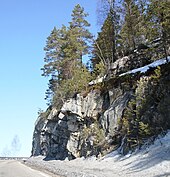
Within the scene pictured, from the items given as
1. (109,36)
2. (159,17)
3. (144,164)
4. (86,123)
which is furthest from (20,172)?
(109,36)

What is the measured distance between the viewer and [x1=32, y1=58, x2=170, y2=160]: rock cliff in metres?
21.0

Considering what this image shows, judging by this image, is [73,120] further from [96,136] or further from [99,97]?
[96,136]

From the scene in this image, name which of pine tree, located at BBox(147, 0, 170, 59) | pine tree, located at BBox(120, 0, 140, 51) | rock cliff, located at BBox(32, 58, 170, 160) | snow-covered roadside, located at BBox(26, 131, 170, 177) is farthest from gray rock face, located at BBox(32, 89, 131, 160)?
pine tree, located at BBox(120, 0, 140, 51)

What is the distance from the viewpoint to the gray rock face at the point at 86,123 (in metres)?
27.5

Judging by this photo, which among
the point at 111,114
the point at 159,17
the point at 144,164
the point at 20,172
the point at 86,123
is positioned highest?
the point at 159,17

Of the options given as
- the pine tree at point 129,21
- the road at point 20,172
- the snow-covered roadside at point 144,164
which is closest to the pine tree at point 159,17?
the snow-covered roadside at point 144,164

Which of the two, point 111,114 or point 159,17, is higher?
point 159,17

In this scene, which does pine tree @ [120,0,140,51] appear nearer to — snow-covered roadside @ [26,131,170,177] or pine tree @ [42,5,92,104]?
pine tree @ [42,5,92,104]

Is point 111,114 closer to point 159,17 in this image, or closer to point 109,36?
point 159,17

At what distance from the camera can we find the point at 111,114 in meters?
27.7

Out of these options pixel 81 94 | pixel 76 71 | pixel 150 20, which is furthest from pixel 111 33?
pixel 150 20

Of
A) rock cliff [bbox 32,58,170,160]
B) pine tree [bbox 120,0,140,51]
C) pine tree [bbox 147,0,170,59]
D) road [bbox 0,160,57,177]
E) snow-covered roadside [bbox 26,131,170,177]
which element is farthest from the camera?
pine tree [bbox 120,0,140,51]

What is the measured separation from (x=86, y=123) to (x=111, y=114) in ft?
23.6

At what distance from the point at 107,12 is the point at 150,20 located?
1566 cm
